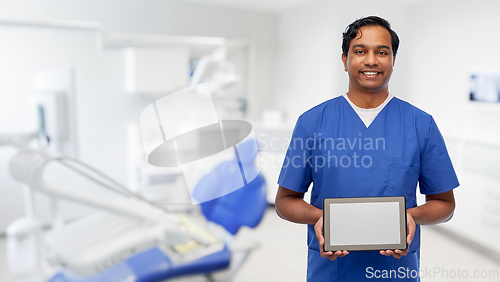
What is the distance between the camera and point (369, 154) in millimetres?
787

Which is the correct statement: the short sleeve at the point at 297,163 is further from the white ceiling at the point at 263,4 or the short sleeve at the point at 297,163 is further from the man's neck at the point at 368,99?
the white ceiling at the point at 263,4

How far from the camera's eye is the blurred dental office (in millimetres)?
1203

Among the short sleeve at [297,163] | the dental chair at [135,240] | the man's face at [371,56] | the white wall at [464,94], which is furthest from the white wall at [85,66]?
the white wall at [464,94]

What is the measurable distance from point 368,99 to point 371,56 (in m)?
0.12

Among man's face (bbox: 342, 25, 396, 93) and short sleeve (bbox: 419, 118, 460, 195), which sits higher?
man's face (bbox: 342, 25, 396, 93)

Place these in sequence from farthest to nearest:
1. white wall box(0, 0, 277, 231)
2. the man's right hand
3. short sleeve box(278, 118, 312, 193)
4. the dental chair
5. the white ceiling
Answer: the white ceiling < white wall box(0, 0, 277, 231) < the dental chair < short sleeve box(278, 118, 312, 193) < the man's right hand

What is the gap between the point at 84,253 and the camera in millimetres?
1127

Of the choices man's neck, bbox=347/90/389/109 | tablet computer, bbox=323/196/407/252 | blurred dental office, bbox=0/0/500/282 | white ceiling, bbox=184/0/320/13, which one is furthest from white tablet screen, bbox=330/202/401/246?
Answer: white ceiling, bbox=184/0/320/13

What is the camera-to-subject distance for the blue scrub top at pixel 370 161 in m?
0.78

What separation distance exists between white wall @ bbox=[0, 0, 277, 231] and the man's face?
0.92 m

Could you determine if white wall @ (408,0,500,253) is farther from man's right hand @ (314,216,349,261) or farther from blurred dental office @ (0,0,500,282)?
man's right hand @ (314,216,349,261)

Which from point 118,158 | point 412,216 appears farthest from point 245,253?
point 412,216

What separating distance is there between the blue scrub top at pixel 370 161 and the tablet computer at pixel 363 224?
0.26 feet

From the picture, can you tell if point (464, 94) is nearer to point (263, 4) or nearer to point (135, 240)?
point (263, 4)
